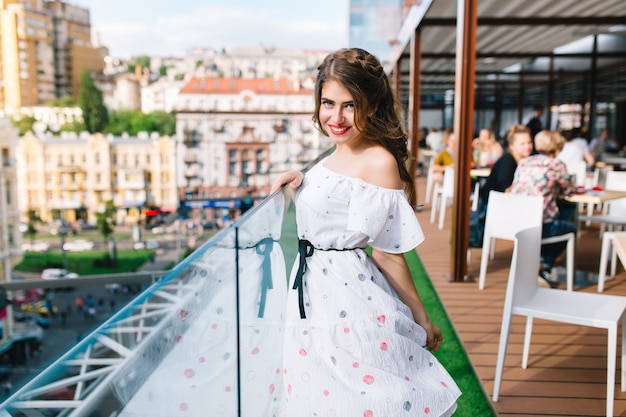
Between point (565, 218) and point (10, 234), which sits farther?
point (10, 234)

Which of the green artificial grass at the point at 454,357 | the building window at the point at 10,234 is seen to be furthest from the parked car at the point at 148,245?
the green artificial grass at the point at 454,357

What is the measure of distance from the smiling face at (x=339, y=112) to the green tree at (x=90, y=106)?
85.9 meters

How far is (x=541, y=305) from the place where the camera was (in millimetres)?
2330

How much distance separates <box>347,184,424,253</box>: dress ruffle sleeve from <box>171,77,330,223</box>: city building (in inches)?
2673

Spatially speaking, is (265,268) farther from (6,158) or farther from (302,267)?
(6,158)

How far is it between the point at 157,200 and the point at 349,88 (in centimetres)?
7707

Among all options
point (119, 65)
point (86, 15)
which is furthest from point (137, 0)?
point (119, 65)

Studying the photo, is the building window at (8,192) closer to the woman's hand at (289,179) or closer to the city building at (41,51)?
the woman's hand at (289,179)

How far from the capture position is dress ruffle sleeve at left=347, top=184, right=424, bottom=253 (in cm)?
134

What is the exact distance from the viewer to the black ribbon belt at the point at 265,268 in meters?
1.53

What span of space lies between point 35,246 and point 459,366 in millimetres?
68847

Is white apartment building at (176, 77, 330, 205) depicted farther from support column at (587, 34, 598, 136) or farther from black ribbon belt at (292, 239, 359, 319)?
black ribbon belt at (292, 239, 359, 319)

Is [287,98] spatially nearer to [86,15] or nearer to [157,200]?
[157,200]

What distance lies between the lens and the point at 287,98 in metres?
70.4
